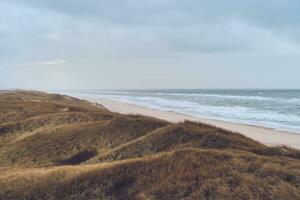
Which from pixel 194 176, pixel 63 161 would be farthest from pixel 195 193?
pixel 63 161

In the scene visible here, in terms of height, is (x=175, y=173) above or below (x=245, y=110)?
above

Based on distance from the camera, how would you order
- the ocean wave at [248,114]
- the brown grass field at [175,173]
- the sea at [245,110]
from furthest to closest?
the sea at [245,110] → the ocean wave at [248,114] → the brown grass field at [175,173]

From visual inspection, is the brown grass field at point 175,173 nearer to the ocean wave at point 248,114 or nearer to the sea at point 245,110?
the sea at point 245,110

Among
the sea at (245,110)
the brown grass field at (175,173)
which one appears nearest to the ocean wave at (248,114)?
the sea at (245,110)

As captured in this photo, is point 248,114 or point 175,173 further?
point 248,114

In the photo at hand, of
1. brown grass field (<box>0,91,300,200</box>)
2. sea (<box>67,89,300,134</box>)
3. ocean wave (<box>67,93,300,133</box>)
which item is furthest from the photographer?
sea (<box>67,89,300,134</box>)

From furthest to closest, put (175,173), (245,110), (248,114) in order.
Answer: (245,110), (248,114), (175,173)

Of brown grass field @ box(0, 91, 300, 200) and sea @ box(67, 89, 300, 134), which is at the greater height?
brown grass field @ box(0, 91, 300, 200)

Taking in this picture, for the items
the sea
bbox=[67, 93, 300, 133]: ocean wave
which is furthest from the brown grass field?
bbox=[67, 93, 300, 133]: ocean wave

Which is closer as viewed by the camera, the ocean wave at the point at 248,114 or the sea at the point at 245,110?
the ocean wave at the point at 248,114

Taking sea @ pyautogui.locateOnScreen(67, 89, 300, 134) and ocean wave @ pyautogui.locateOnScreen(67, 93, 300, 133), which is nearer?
ocean wave @ pyautogui.locateOnScreen(67, 93, 300, 133)

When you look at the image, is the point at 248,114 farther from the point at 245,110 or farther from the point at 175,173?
the point at 175,173

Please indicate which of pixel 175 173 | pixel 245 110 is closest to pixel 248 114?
pixel 245 110

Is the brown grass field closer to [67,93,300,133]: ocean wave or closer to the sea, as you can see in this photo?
the sea
